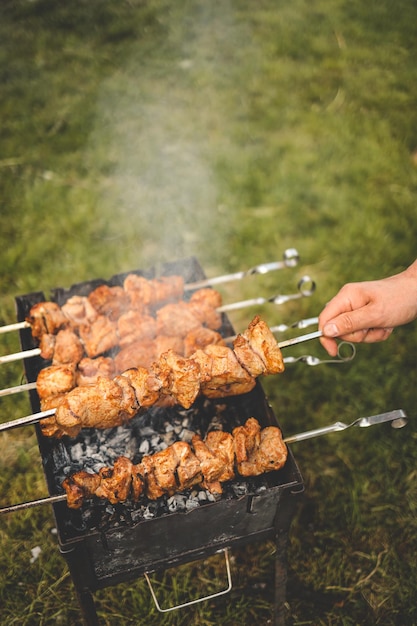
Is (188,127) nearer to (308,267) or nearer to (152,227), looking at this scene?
(152,227)

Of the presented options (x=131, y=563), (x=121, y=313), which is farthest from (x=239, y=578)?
(x=121, y=313)

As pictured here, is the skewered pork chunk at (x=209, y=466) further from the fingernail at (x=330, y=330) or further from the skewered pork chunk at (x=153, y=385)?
the fingernail at (x=330, y=330)

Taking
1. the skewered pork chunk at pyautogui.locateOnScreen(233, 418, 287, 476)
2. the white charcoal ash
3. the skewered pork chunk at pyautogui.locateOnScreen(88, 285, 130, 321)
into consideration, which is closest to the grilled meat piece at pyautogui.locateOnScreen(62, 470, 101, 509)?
the white charcoal ash

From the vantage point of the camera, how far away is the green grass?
339 cm

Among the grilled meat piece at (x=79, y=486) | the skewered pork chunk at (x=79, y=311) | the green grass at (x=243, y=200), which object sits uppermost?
the skewered pork chunk at (x=79, y=311)

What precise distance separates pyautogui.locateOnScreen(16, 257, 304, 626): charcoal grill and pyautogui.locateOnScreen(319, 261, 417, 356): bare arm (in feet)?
1.75

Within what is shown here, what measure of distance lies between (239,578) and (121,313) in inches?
73.0

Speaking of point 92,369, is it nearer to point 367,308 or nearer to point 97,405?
point 97,405

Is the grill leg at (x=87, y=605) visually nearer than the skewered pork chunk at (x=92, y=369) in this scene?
Yes

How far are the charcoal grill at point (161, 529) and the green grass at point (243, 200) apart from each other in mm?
784

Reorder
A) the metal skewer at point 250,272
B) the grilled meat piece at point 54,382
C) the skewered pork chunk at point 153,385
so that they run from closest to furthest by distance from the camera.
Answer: the skewered pork chunk at point 153,385, the grilled meat piece at point 54,382, the metal skewer at point 250,272

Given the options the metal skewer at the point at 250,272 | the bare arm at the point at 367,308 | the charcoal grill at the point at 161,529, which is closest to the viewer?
the charcoal grill at the point at 161,529

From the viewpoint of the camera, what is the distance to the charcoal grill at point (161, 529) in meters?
2.30

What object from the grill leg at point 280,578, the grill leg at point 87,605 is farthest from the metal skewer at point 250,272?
the grill leg at point 87,605
